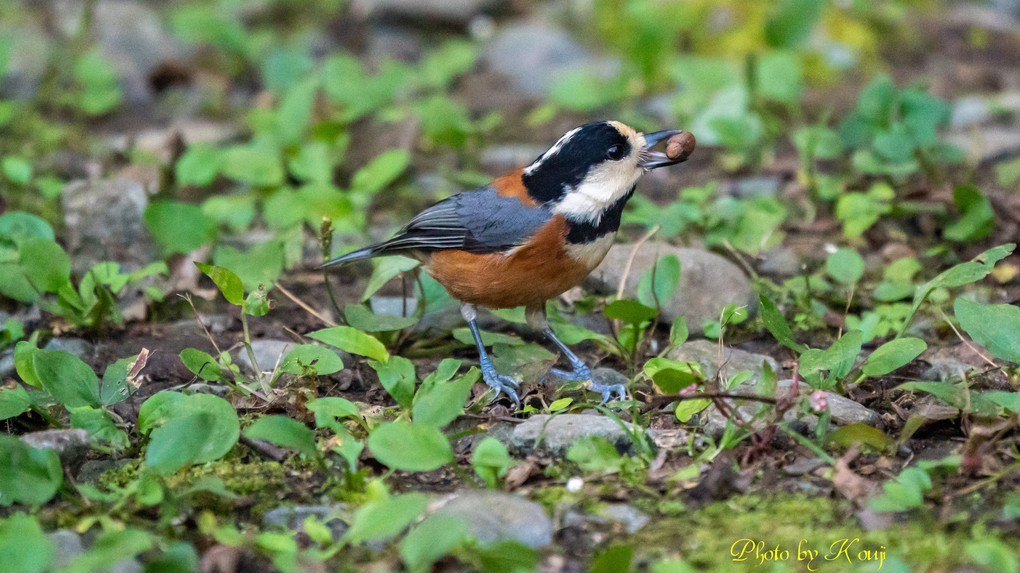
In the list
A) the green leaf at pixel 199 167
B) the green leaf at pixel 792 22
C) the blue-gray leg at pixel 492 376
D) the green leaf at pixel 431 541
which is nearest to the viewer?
the green leaf at pixel 431 541

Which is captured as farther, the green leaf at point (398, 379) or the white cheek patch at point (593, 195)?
the white cheek patch at point (593, 195)

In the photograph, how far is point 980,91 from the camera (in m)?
7.20

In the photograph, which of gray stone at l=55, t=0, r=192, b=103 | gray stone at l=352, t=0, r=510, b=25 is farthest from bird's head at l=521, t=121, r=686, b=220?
gray stone at l=352, t=0, r=510, b=25

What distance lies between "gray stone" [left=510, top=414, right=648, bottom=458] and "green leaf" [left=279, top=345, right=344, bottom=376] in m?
0.72

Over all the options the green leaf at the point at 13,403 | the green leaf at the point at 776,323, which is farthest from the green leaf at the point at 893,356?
the green leaf at the point at 13,403

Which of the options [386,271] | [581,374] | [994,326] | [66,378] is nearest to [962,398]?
[994,326]

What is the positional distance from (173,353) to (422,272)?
1235mm

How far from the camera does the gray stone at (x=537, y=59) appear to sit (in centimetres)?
780

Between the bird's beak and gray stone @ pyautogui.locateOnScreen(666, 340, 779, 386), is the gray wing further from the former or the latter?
gray stone @ pyautogui.locateOnScreen(666, 340, 779, 386)

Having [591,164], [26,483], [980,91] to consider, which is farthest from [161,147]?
[980,91]

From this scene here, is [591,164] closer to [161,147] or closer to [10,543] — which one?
[10,543]

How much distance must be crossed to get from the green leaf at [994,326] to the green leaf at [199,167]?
4.04m

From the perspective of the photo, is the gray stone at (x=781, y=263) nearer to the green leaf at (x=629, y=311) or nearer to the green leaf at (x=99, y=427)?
the green leaf at (x=629, y=311)

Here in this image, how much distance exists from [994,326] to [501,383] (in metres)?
1.82
